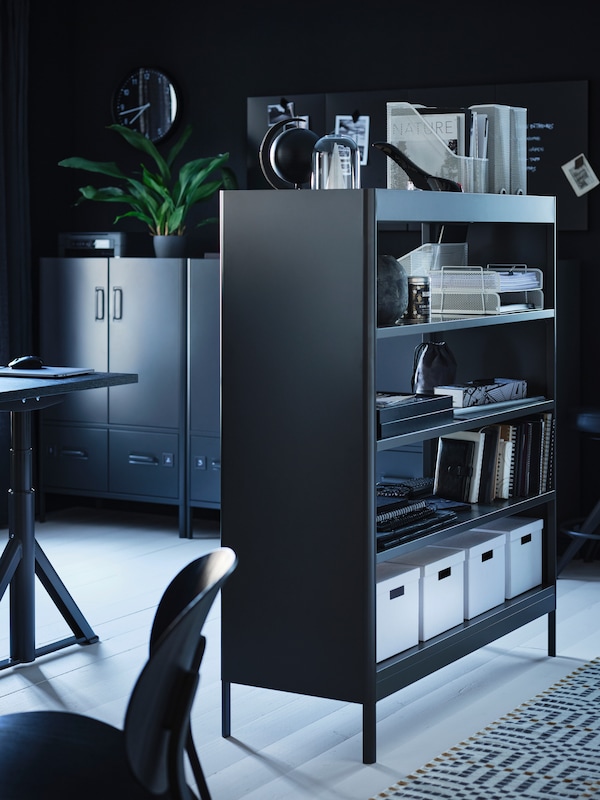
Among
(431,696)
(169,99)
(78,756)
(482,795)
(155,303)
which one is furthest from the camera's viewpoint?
(169,99)

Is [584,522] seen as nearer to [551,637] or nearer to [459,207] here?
[551,637]

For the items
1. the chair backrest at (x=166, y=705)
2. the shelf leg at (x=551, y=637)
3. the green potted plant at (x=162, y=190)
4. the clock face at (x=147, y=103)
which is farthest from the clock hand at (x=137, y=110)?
the chair backrest at (x=166, y=705)

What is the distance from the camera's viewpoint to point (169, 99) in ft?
20.4

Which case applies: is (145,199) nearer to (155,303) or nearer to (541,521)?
(155,303)

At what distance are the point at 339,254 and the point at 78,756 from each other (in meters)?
1.46

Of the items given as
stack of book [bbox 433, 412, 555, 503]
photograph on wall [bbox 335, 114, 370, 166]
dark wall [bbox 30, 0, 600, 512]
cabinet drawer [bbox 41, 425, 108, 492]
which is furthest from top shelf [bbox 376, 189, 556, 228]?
cabinet drawer [bbox 41, 425, 108, 492]

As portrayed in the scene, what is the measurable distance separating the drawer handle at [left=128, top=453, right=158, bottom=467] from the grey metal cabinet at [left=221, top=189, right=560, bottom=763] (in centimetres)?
273

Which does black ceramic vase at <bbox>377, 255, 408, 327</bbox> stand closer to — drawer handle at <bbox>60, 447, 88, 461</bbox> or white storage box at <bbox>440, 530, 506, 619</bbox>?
white storage box at <bbox>440, 530, 506, 619</bbox>

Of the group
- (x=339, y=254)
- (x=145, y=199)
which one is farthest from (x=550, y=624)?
(x=145, y=199)

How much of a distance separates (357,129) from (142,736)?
4484mm

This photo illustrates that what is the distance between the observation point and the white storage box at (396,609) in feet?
10.4

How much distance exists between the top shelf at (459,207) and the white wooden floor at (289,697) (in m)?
1.37

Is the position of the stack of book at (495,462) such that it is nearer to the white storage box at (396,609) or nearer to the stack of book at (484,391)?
the stack of book at (484,391)

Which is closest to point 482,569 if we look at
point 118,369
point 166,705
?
point 166,705
